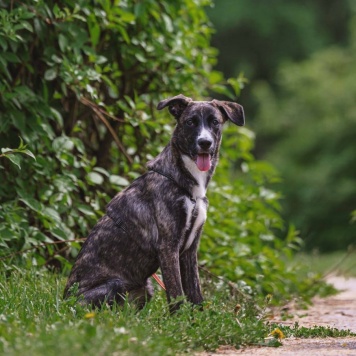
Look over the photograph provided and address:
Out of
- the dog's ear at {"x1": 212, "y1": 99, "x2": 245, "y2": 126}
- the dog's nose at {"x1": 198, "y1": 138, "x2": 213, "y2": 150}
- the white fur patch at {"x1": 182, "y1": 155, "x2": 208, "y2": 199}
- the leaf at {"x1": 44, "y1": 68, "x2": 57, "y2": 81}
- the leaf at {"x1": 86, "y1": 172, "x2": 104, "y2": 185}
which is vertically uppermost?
the leaf at {"x1": 44, "y1": 68, "x2": 57, "y2": 81}

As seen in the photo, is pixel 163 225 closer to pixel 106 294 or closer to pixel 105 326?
pixel 106 294

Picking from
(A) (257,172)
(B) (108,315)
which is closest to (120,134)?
(A) (257,172)

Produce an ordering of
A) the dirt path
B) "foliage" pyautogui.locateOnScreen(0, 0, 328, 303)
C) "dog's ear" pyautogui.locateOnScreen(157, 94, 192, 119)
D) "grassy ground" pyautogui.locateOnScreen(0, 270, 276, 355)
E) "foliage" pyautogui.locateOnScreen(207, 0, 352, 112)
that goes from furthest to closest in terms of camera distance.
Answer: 1. "foliage" pyautogui.locateOnScreen(207, 0, 352, 112)
2. "foliage" pyautogui.locateOnScreen(0, 0, 328, 303)
3. "dog's ear" pyautogui.locateOnScreen(157, 94, 192, 119)
4. the dirt path
5. "grassy ground" pyautogui.locateOnScreen(0, 270, 276, 355)

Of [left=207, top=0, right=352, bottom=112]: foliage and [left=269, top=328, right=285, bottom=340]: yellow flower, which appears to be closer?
[left=269, top=328, right=285, bottom=340]: yellow flower

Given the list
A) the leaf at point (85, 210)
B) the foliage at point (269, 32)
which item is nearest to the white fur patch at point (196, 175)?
the leaf at point (85, 210)

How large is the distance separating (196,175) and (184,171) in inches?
3.4

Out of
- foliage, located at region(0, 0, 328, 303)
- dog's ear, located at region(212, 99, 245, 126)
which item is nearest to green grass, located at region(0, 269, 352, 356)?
foliage, located at region(0, 0, 328, 303)

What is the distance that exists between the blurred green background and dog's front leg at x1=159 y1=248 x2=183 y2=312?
23.4 feet

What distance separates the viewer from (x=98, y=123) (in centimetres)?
814

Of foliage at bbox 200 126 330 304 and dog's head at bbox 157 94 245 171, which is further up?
dog's head at bbox 157 94 245 171

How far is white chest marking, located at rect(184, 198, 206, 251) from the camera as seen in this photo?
227 inches

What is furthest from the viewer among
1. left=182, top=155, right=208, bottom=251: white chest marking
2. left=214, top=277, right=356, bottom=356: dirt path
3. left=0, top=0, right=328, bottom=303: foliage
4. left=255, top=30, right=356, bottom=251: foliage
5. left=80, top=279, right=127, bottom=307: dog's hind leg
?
left=255, top=30, right=356, bottom=251: foliage

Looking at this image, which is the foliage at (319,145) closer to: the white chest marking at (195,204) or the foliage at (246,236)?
the foliage at (246,236)

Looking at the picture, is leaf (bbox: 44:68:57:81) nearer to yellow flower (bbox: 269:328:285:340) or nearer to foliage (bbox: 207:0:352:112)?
yellow flower (bbox: 269:328:285:340)
